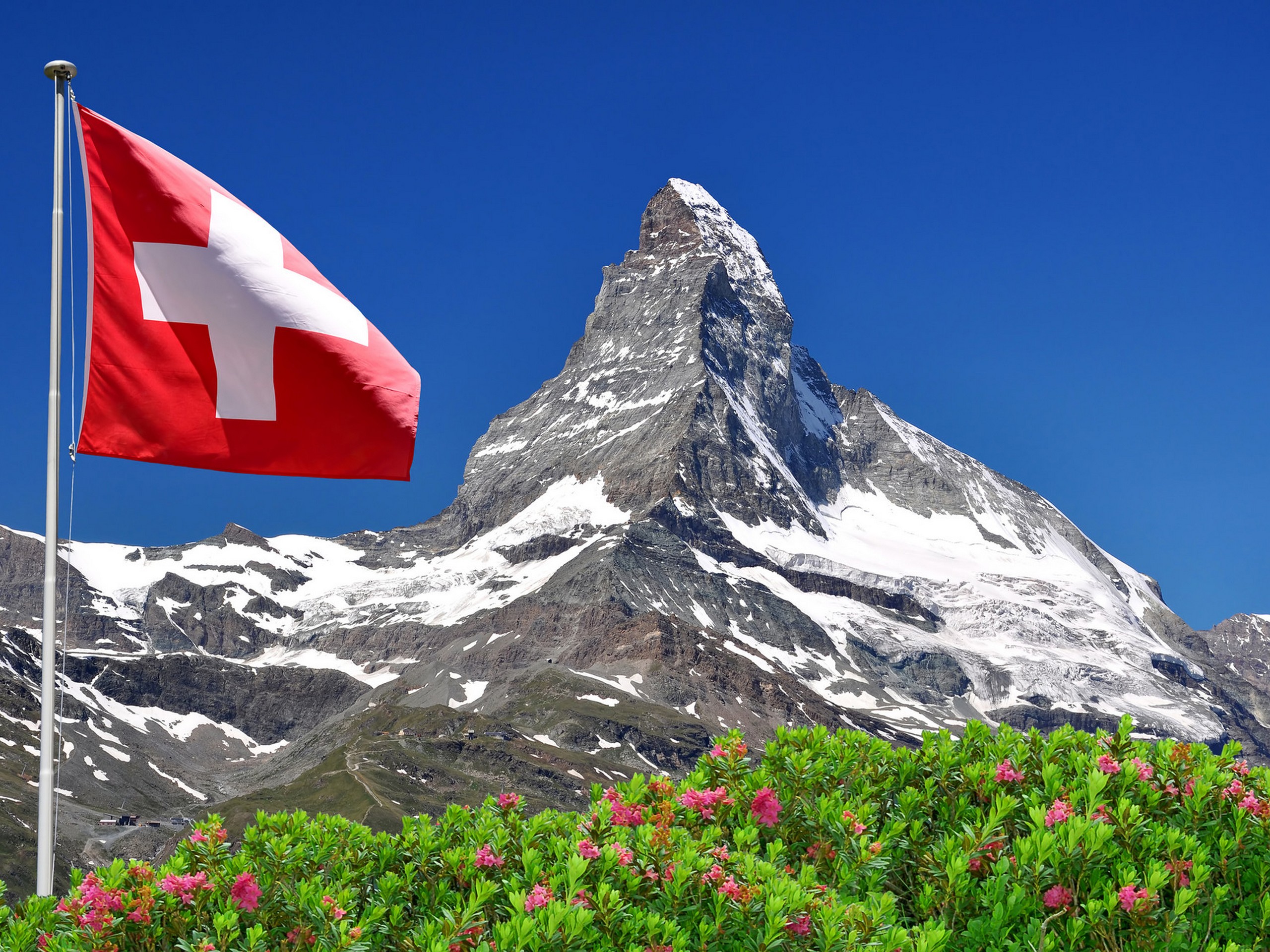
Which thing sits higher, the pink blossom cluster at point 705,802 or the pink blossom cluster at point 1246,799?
the pink blossom cluster at point 1246,799

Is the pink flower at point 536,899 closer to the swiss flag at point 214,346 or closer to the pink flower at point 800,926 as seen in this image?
the pink flower at point 800,926

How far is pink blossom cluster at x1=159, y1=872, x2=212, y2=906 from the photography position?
1564cm

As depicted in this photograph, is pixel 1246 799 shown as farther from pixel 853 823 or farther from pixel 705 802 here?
pixel 705 802

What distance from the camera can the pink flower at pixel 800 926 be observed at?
14914 millimetres

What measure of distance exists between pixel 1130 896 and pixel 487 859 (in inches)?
315

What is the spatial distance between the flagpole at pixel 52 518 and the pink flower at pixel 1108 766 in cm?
1461

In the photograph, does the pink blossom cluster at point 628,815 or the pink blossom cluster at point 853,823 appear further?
the pink blossom cluster at point 628,815

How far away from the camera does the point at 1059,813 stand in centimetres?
1739

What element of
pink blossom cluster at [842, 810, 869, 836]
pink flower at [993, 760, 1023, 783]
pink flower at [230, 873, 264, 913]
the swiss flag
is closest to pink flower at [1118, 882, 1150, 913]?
pink blossom cluster at [842, 810, 869, 836]

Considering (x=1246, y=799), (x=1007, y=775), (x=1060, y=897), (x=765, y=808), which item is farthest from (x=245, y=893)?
(x=1246, y=799)

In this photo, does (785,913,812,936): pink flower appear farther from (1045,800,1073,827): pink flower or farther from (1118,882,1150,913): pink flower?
(1045,800,1073,827): pink flower

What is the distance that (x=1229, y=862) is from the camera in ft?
61.1

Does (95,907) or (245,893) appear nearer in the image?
(95,907)

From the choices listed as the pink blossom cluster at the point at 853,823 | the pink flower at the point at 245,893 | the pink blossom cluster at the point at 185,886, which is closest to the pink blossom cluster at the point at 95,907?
the pink blossom cluster at the point at 185,886
